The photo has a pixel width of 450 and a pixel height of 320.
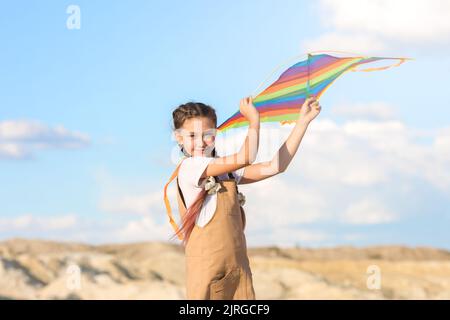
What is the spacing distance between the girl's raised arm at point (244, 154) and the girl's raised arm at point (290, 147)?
0.32 meters

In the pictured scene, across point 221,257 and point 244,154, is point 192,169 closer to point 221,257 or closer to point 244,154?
point 244,154

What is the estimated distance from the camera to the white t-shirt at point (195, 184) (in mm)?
3975

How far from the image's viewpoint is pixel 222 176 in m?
4.11

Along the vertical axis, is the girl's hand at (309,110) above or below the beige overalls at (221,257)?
above

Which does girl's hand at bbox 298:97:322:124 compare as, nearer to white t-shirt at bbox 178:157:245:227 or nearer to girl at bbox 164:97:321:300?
girl at bbox 164:97:321:300

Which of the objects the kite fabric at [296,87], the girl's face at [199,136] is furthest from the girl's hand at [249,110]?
the kite fabric at [296,87]

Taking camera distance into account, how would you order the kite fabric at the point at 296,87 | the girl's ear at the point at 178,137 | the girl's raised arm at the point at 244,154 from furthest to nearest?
the kite fabric at the point at 296,87
the girl's ear at the point at 178,137
the girl's raised arm at the point at 244,154

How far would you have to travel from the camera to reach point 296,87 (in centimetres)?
446

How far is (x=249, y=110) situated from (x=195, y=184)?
55 cm

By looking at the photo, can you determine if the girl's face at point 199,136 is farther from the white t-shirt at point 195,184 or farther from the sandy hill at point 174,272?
the sandy hill at point 174,272

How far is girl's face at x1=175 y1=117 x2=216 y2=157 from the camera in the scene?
4.08 meters

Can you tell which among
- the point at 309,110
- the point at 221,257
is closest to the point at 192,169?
the point at 221,257
